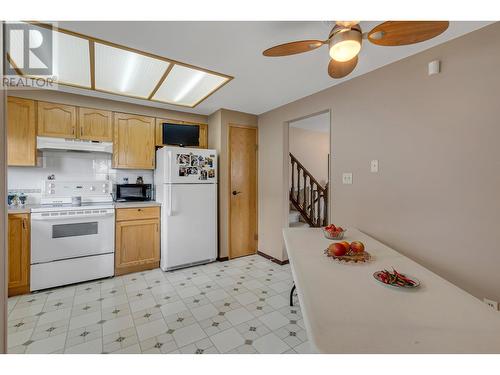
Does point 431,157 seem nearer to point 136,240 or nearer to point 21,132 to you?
point 136,240

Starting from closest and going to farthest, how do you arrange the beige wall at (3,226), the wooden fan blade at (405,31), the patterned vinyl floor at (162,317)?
1. the beige wall at (3,226)
2. the wooden fan blade at (405,31)
3. the patterned vinyl floor at (162,317)

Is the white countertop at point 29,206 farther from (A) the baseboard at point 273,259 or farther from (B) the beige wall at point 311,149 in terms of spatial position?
(B) the beige wall at point 311,149

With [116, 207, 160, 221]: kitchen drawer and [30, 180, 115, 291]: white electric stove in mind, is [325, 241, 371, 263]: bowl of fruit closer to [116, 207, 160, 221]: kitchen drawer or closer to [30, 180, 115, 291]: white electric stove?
[116, 207, 160, 221]: kitchen drawer

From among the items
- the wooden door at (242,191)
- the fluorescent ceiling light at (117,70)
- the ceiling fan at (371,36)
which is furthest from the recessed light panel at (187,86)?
the ceiling fan at (371,36)

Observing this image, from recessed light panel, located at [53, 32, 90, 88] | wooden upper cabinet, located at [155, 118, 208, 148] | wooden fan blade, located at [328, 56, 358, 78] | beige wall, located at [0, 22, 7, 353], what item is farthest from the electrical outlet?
wooden upper cabinet, located at [155, 118, 208, 148]

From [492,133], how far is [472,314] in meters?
1.32

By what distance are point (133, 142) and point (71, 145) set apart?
707 millimetres

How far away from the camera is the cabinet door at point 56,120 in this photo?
2691 mm

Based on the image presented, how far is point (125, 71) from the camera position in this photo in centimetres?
228

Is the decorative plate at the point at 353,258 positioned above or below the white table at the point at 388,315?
above

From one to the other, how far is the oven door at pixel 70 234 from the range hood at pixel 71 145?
79 centimetres

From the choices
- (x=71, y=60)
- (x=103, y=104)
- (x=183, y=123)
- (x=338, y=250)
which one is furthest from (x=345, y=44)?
(x=103, y=104)
